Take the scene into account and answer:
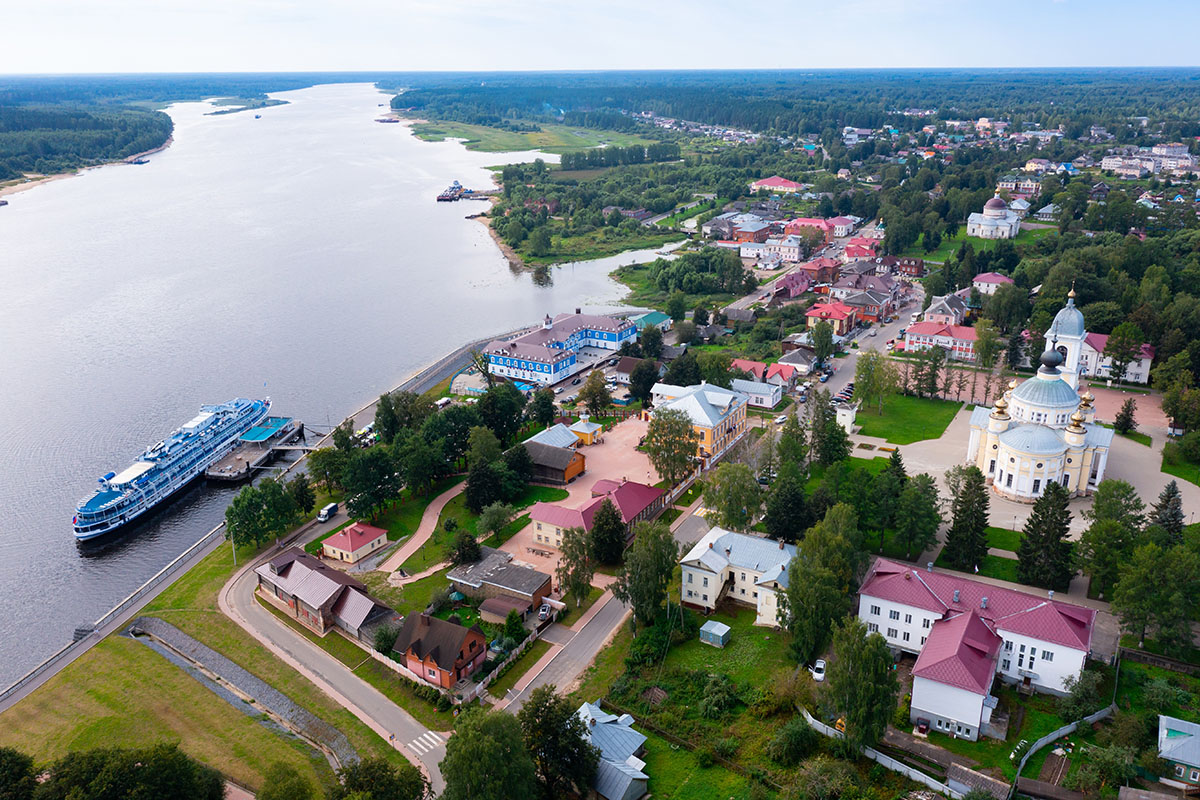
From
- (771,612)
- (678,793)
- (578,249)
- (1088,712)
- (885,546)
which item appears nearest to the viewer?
(678,793)

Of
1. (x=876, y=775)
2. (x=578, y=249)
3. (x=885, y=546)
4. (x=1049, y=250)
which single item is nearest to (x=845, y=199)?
(x=1049, y=250)

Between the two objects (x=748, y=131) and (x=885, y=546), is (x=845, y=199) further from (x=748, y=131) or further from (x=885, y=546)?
(x=748, y=131)

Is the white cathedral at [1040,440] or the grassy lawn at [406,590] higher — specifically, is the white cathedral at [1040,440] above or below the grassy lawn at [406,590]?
above

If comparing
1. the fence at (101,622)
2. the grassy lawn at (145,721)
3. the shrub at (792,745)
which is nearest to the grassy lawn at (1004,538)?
the shrub at (792,745)

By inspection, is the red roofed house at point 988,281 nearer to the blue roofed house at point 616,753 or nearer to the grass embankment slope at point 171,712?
the blue roofed house at point 616,753

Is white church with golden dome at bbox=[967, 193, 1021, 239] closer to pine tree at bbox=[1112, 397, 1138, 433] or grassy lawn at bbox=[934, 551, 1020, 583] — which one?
pine tree at bbox=[1112, 397, 1138, 433]

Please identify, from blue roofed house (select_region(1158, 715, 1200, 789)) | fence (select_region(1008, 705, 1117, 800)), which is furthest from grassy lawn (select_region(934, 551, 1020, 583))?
blue roofed house (select_region(1158, 715, 1200, 789))

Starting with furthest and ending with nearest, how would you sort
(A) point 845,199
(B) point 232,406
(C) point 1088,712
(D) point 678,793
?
(A) point 845,199 → (B) point 232,406 → (C) point 1088,712 → (D) point 678,793
